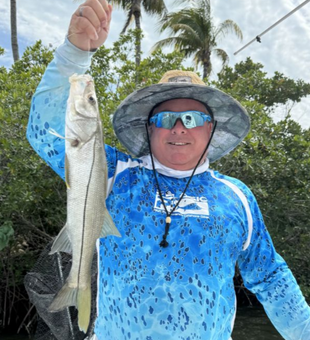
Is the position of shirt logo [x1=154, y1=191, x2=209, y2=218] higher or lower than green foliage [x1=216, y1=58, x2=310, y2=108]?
lower

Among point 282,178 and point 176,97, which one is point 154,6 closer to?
point 282,178

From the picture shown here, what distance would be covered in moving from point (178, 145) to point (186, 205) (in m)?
0.41

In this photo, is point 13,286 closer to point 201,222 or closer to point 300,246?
point 300,246

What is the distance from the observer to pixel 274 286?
2395 mm

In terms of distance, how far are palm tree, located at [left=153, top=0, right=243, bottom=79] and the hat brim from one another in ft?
67.4

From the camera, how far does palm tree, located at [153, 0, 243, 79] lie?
72.1 ft

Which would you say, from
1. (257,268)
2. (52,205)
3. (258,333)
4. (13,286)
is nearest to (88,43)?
(257,268)

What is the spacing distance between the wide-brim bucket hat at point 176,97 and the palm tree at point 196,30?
809 inches

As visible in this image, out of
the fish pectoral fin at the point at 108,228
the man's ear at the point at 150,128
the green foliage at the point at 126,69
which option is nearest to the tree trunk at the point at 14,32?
the green foliage at the point at 126,69

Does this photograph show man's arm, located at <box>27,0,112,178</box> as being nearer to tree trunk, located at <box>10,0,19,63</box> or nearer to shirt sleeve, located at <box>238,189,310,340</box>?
shirt sleeve, located at <box>238,189,310,340</box>

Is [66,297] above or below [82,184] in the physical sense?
below

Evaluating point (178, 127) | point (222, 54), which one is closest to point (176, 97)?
point (178, 127)

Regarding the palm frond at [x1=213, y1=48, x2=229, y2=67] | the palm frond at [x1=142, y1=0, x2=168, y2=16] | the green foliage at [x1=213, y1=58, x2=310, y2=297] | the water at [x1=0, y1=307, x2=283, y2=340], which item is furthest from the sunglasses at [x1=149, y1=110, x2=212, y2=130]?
the palm frond at [x1=213, y1=48, x2=229, y2=67]

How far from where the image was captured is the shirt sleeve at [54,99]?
1.98 meters
